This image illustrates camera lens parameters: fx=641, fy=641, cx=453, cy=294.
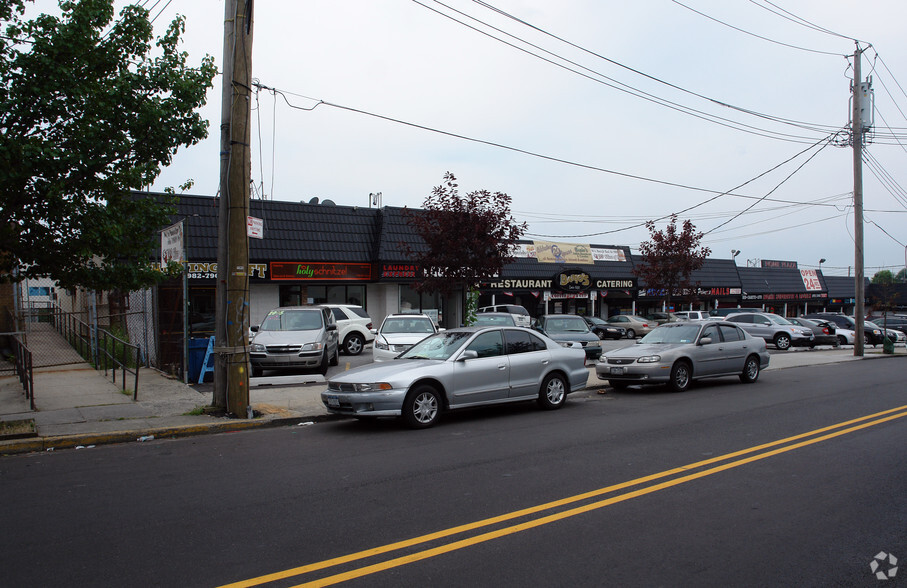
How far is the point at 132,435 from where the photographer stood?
8.80 meters

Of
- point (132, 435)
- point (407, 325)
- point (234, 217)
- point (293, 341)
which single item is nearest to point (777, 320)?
point (407, 325)

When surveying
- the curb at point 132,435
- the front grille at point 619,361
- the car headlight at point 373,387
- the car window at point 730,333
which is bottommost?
the curb at point 132,435

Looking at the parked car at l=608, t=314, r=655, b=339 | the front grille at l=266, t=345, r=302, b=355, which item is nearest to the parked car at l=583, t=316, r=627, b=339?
the parked car at l=608, t=314, r=655, b=339

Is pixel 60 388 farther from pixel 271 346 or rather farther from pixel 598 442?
pixel 598 442

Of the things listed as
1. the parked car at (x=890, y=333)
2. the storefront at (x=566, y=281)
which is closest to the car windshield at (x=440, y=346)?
the storefront at (x=566, y=281)

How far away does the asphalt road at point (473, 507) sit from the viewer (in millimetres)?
4305

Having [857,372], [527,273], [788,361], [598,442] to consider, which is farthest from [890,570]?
[527,273]

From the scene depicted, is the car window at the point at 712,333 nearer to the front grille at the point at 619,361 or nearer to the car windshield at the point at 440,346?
the front grille at the point at 619,361

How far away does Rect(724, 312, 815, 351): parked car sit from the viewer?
1083 inches

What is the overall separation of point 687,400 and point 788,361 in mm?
11549

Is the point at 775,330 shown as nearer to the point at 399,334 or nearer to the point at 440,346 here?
the point at 399,334

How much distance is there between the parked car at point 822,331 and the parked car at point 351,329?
66.5 ft

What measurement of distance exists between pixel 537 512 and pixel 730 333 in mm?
11402

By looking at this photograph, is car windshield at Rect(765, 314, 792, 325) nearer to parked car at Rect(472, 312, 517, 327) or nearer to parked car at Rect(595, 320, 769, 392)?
parked car at Rect(472, 312, 517, 327)
